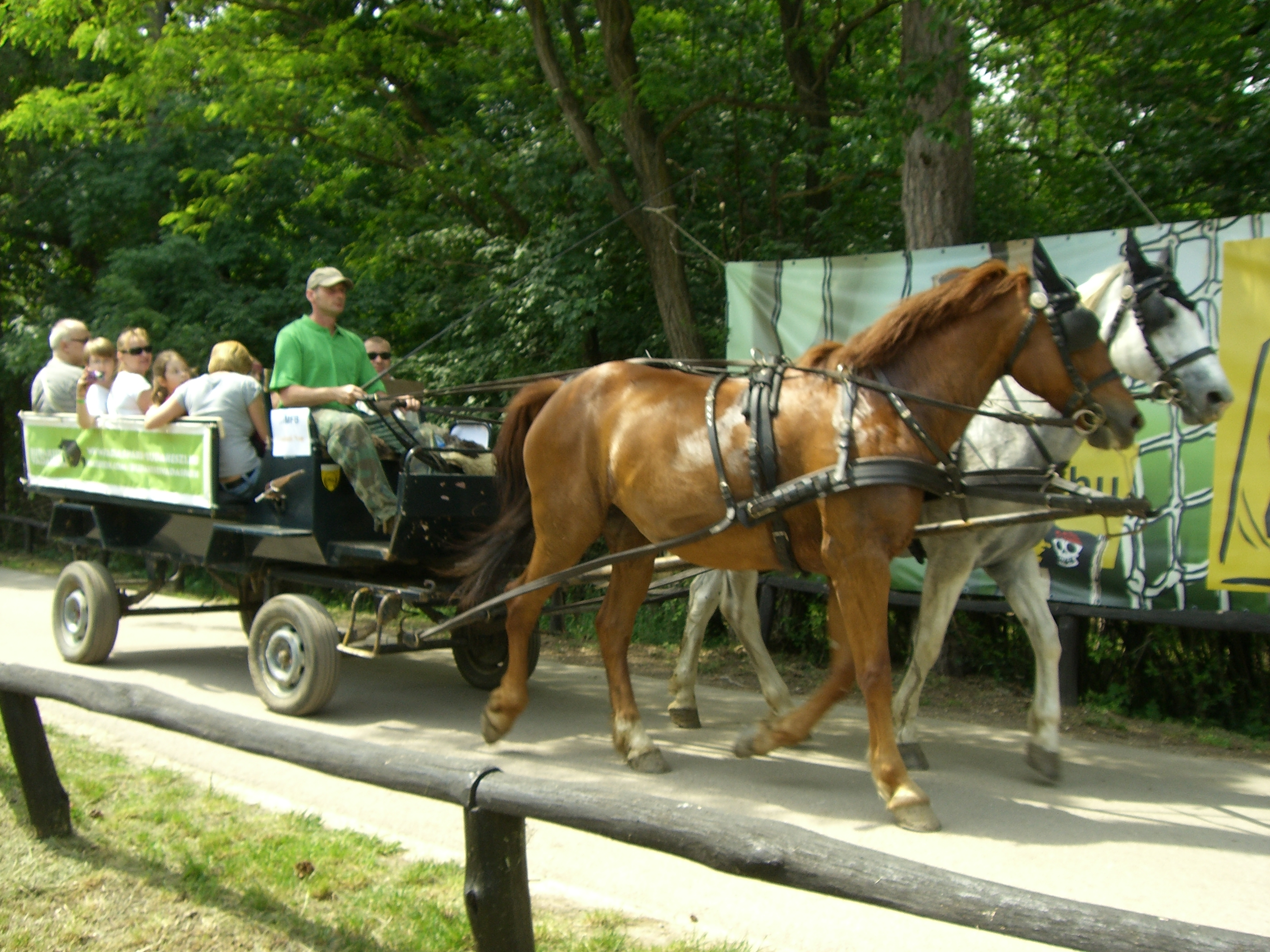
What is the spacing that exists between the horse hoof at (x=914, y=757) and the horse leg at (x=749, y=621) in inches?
36.5

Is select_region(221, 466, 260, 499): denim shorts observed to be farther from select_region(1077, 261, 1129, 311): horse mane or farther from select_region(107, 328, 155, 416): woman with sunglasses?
select_region(1077, 261, 1129, 311): horse mane

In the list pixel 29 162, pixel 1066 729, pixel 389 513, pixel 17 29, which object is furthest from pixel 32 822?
pixel 29 162

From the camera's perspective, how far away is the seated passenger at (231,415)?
21.0 ft

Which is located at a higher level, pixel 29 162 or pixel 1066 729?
pixel 29 162

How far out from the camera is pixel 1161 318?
4164mm

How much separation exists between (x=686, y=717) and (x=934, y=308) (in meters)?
2.69

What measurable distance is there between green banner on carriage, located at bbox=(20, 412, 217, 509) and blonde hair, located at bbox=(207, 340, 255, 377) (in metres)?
0.49

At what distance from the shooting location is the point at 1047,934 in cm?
205

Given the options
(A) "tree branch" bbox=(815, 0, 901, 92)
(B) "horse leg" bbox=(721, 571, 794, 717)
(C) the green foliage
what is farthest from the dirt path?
(A) "tree branch" bbox=(815, 0, 901, 92)

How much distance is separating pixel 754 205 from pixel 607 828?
6.92 m

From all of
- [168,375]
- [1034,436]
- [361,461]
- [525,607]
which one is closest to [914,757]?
[1034,436]

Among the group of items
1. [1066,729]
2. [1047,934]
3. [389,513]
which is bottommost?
[1066,729]

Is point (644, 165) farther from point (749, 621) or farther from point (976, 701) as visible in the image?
point (976, 701)

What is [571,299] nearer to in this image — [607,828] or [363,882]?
[363,882]
